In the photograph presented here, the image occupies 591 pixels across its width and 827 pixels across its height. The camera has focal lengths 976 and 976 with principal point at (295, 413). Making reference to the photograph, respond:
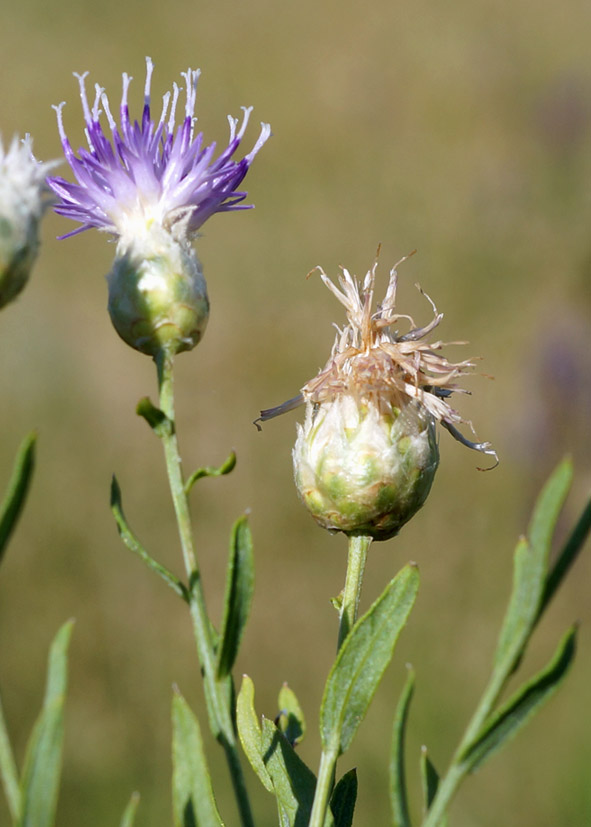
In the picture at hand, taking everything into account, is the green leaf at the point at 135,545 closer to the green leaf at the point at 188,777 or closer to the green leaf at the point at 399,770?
the green leaf at the point at 188,777

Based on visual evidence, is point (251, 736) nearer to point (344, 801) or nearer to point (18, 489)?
point (344, 801)

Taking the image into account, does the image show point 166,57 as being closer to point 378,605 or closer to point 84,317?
point 84,317

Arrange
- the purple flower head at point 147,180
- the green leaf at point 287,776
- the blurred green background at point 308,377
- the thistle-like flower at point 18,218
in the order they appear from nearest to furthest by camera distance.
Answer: the thistle-like flower at point 18,218 → the green leaf at point 287,776 → the purple flower head at point 147,180 → the blurred green background at point 308,377

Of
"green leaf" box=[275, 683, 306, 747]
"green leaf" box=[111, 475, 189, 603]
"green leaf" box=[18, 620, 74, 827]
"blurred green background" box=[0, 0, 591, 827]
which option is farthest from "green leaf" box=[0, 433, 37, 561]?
"blurred green background" box=[0, 0, 591, 827]

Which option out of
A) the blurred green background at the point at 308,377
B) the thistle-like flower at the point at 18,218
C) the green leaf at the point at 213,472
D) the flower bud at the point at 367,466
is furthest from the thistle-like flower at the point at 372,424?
the blurred green background at the point at 308,377

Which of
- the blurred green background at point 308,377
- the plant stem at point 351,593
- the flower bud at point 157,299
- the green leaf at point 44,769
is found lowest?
the green leaf at point 44,769

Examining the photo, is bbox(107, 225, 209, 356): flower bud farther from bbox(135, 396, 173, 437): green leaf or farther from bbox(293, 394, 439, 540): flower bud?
bbox(293, 394, 439, 540): flower bud

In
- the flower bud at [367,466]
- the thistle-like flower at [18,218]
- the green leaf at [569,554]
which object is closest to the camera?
the green leaf at [569,554]
